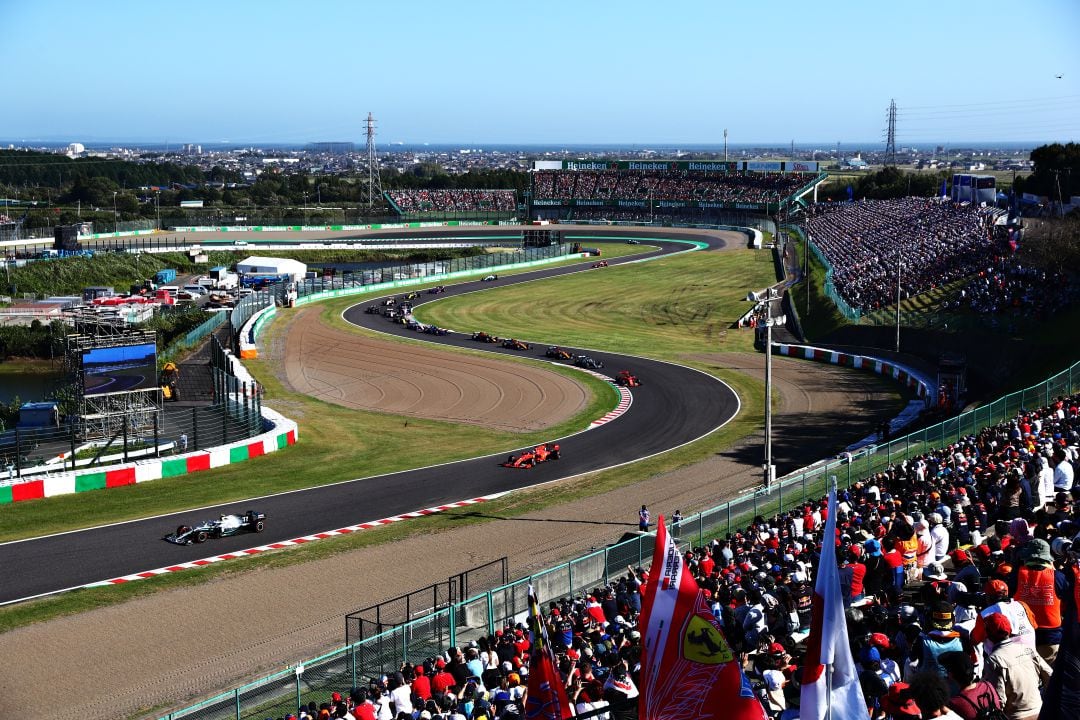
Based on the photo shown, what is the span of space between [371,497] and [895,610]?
19.9 m

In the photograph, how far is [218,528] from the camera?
85.9ft

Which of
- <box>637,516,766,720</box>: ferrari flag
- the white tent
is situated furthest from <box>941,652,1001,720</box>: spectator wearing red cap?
the white tent

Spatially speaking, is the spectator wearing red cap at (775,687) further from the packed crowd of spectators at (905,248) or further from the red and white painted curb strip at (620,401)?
the packed crowd of spectators at (905,248)

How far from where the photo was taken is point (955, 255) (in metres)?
57.7

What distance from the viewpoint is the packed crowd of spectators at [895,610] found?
27.8 feet

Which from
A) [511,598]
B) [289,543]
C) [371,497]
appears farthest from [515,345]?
[511,598]

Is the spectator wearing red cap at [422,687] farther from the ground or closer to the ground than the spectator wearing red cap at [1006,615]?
closer to the ground

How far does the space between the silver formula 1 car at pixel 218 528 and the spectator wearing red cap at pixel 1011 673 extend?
20.9 meters

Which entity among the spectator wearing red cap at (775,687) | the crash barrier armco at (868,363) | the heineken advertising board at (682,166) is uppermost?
the heineken advertising board at (682,166)

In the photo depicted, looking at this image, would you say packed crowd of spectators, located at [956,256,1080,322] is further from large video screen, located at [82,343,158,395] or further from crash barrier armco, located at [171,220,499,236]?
crash barrier armco, located at [171,220,499,236]

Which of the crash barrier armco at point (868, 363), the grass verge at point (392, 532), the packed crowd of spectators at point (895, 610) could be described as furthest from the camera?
the crash barrier armco at point (868, 363)

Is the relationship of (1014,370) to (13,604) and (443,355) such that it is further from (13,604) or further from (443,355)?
(13,604)

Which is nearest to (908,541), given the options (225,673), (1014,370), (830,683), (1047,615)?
(1047,615)

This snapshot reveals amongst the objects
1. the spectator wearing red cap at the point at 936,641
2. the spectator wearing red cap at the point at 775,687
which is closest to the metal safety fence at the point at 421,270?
the spectator wearing red cap at the point at 775,687
